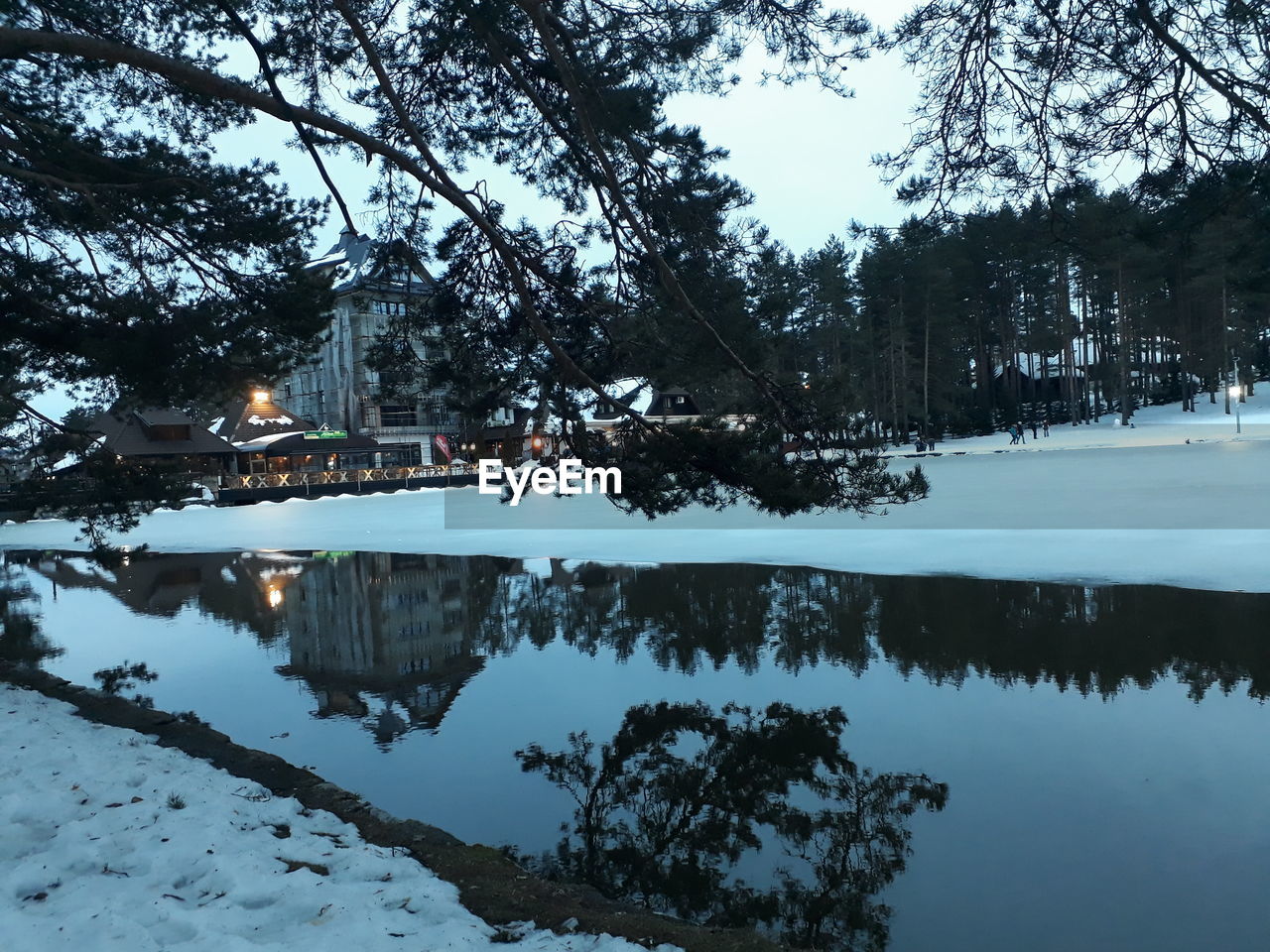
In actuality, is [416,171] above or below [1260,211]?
above

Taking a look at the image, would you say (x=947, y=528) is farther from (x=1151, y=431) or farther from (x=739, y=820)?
(x=1151, y=431)

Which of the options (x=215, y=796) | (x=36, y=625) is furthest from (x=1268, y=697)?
(x=36, y=625)

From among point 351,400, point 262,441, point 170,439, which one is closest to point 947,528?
point 170,439

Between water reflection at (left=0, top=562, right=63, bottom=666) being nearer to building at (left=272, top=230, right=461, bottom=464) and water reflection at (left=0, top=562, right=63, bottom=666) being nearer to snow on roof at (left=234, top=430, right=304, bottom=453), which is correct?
snow on roof at (left=234, top=430, right=304, bottom=453)

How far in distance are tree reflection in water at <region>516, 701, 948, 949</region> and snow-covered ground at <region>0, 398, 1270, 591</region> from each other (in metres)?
6.87

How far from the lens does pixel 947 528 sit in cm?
1584

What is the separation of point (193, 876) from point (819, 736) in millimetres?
4003

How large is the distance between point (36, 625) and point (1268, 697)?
45.8 feet

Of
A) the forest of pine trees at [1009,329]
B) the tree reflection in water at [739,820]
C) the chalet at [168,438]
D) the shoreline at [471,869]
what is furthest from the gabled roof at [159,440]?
the tree reflection in water at [739,820]

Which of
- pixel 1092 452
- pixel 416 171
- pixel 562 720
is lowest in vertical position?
pixel 562 720

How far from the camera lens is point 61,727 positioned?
222 inches

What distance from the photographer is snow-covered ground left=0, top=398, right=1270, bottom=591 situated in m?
11.9

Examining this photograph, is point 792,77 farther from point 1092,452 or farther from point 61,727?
point 1092,452

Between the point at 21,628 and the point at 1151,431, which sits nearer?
the point at 21,628
